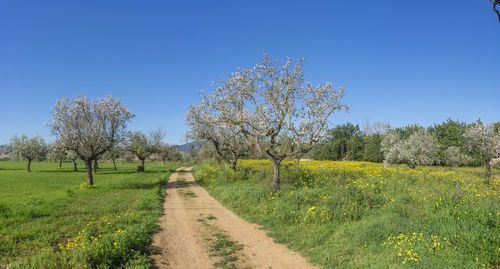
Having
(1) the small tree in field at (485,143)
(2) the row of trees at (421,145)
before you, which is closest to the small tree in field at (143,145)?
(2) the row of trees at (421,145)

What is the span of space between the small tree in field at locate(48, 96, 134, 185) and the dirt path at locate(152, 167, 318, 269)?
14743 mm

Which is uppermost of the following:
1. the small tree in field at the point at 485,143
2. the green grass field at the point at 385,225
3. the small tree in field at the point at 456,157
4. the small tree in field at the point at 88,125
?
the small tree in field at the point at 88,125

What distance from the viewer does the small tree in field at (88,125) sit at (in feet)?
73.2

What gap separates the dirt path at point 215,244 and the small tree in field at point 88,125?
14743 millimetres

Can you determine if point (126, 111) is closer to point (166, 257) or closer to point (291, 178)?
point (291, 178)

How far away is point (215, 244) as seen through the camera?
8414 mm

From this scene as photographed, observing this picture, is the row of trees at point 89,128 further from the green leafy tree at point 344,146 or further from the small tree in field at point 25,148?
the green leafy tree at point 344,146

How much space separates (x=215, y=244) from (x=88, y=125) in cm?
2089

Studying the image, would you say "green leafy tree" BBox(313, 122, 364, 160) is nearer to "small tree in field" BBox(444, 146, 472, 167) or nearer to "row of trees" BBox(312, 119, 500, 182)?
"row of trees" BBox(312, 119, 500, 182)

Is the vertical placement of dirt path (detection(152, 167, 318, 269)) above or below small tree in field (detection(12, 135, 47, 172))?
→ below

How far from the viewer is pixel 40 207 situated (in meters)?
12.9

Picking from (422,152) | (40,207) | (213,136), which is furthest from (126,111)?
(422,152)

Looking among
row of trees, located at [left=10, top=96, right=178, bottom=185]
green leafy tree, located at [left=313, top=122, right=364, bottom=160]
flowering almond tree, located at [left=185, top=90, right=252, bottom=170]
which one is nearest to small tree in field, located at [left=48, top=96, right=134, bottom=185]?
row of trees, located at [left=10, top=96, right=178, bottom=185]

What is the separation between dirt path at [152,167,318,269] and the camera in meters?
7.17
